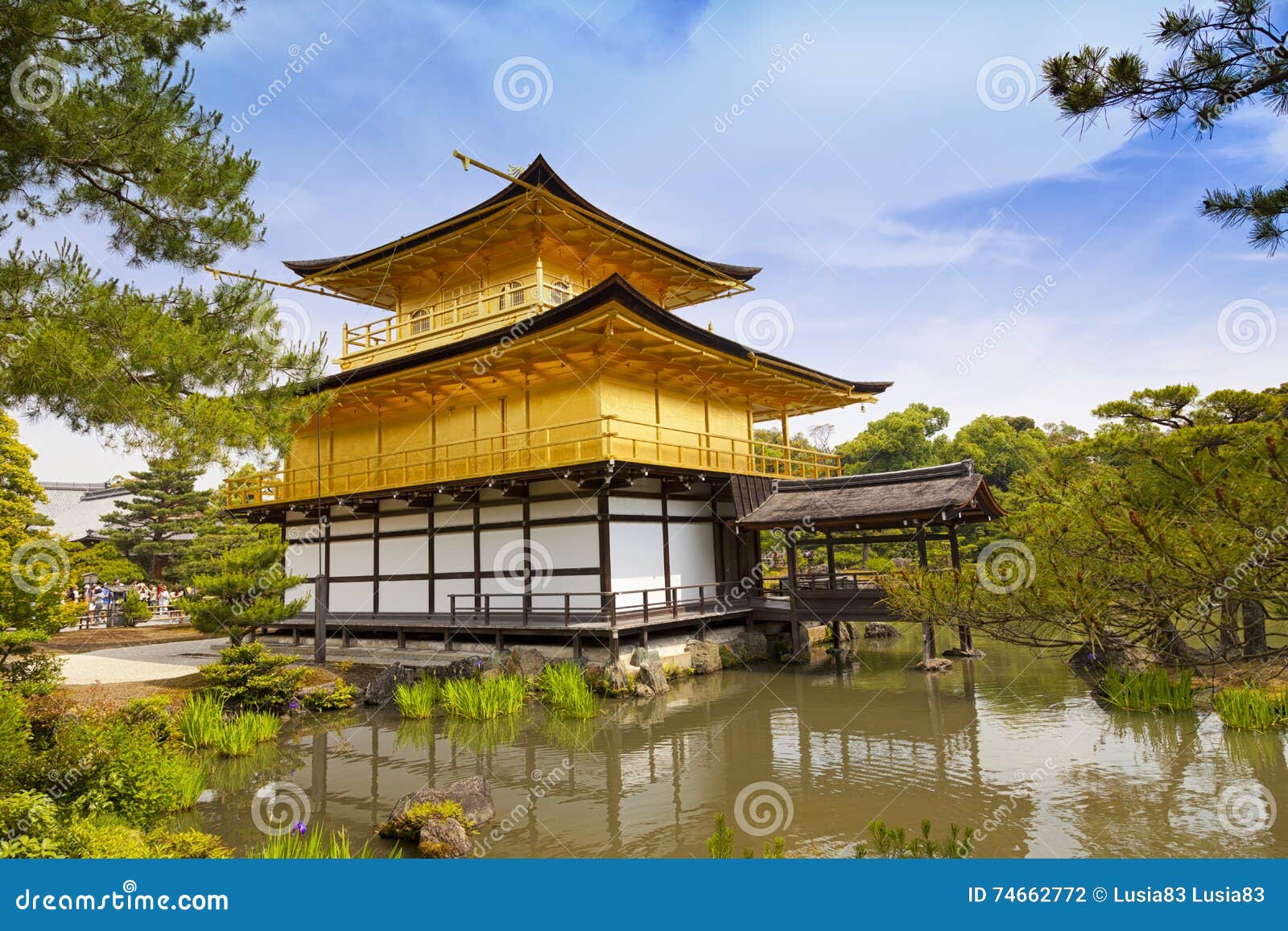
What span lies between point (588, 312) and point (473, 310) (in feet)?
22.9

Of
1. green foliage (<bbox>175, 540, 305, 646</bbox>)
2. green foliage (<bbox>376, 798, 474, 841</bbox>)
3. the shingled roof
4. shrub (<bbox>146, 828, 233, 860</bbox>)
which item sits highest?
the shingled roof

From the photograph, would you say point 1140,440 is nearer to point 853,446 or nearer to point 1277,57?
point 1277,57

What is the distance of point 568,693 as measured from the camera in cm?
1303

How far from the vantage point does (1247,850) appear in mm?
6527

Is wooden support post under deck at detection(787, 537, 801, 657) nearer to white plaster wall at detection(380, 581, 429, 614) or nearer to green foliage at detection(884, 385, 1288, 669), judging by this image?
white plaster wall at detection(380, 581, 429, 614)

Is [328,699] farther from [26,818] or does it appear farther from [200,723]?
[26,818]

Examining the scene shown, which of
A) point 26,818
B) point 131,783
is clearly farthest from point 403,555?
point 26,818

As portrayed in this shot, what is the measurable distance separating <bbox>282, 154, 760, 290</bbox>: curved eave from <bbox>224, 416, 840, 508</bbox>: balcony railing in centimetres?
581

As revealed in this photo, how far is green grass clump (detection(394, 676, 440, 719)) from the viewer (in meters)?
13.3

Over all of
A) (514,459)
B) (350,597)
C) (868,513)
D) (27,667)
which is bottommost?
(27,667)

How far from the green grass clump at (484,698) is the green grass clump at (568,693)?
0.59 metres

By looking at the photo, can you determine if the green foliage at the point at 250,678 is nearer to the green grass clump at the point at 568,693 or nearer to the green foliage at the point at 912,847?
the green grass clump at the point at 568,693

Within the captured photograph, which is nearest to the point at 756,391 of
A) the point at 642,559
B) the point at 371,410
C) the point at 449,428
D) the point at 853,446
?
the point at 642,559

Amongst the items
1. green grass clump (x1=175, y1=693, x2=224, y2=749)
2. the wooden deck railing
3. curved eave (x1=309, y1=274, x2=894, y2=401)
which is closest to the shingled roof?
the wooden deck railing
